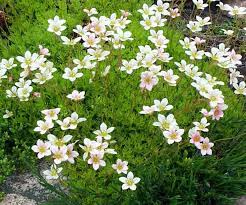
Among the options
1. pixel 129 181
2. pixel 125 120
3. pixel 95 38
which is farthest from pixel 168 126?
pixel 95 38

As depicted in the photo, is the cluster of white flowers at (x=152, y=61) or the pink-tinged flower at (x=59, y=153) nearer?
the pink-tinged flower at (x=59, y=153)

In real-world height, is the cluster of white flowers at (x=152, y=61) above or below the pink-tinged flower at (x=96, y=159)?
above

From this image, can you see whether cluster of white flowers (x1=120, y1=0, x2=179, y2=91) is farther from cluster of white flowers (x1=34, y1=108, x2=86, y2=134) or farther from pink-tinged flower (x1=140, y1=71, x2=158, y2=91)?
cluster of white flowers (x1=34, y1=108, x2=86, y2=134)

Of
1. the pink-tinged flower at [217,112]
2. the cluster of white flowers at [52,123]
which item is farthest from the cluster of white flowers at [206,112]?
the cluster of white flowers at [52,123]

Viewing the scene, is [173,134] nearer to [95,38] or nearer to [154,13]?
[95,38]

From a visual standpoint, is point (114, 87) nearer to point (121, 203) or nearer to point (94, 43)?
point (94, 43)

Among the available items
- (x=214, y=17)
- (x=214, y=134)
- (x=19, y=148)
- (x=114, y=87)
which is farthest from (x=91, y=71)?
(x=214, y=17)

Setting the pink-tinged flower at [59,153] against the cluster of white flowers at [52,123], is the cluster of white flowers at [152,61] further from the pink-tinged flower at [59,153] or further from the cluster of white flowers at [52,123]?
the pink-tinged flower at [59,153]

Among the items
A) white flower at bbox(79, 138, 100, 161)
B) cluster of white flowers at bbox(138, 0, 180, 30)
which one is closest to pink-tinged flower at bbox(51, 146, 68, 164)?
white flower at bbox(79, 138, 100, 161)
